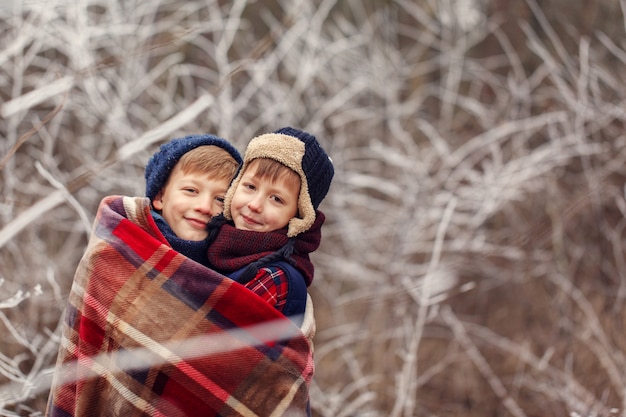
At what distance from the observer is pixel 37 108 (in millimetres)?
5109

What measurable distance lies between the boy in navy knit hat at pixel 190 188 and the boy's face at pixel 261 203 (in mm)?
96

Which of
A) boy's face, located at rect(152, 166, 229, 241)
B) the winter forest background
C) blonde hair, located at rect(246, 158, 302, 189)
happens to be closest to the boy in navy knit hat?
boy's face, located at rect(152, 166, 229, 241)

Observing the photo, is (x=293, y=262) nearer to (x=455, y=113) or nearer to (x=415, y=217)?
(x=415, y=217)

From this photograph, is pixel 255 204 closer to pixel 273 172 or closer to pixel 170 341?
pixel 273 172

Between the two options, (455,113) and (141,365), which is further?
(455,113)

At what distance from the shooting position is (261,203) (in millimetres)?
1772

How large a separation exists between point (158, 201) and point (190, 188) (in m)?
0.13

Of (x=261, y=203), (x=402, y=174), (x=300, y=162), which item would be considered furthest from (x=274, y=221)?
(x=402, y=174)

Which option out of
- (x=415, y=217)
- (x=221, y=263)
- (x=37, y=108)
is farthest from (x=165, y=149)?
(x=37, y=108)

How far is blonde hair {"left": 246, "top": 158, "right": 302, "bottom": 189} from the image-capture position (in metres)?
1.78

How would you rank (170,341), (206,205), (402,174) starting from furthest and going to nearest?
(402,174)
(206,205)
(170,341)

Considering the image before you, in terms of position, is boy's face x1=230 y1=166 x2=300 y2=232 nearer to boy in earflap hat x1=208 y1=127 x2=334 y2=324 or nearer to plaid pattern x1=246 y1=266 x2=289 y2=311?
boy in earflap hat x1=208 y1=127 x2=334 y2=324

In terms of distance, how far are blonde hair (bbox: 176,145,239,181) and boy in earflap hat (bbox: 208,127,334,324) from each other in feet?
0.22

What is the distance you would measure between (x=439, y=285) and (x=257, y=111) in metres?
2.02
